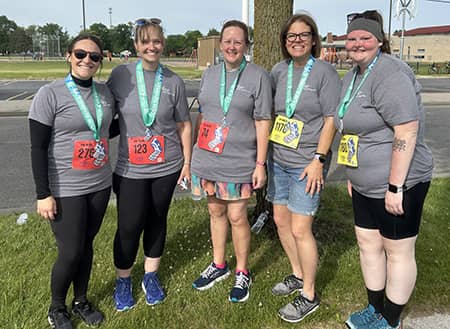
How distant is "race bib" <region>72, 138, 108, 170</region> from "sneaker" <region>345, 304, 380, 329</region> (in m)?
1.84

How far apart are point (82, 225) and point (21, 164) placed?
16.3ft

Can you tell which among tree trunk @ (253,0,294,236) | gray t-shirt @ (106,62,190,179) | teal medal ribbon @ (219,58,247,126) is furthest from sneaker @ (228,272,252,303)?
tree trunk @ (253,0,294,236)

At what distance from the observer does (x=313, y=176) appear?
2.68 m

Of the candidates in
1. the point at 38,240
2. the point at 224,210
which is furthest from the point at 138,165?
the point at 38,240

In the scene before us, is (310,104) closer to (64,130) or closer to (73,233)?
(64,130)

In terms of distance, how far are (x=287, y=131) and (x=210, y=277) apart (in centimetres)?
130

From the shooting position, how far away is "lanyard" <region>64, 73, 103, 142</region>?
2.41 meters

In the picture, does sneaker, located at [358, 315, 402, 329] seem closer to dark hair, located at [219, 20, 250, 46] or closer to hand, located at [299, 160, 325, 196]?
hand, located at [299, 160, 325, 196]

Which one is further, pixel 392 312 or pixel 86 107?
pixel 392 312

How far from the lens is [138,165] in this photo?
2746 millimetres

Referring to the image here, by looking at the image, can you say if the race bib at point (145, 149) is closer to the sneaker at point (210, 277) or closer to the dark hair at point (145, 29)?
the dark hair at point (145, 29)

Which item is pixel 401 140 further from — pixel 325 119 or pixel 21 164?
pixel 21 164

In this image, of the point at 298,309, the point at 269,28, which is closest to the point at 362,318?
the point at 298,309

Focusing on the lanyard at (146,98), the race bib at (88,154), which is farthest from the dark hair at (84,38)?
the race bib at (88,154)
